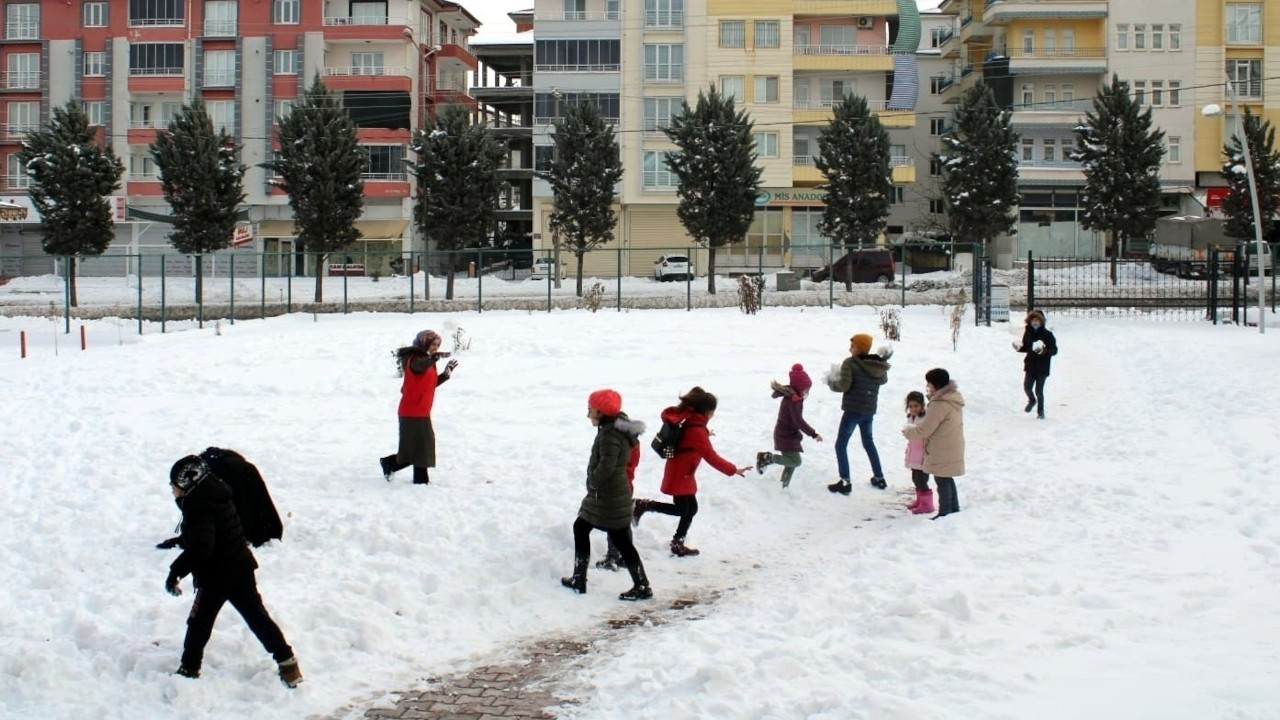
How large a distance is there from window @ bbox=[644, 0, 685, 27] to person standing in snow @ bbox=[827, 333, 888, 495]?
5409 cm

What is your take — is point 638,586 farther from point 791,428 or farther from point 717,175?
point 717,175

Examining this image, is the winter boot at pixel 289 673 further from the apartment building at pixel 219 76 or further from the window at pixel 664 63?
the window at pixel 664 63

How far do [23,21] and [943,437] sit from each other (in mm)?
67835

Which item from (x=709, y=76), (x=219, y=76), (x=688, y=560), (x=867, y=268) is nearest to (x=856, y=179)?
(x=867, y=268)

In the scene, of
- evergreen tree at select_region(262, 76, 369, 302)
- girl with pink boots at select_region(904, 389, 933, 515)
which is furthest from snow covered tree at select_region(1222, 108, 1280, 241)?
girl with pink boots at select_region(904, 389, 933, 515)

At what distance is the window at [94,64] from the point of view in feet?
218

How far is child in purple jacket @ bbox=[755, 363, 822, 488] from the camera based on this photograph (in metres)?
12.0

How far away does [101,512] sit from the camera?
10.5m

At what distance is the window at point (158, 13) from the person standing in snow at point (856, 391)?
201ft

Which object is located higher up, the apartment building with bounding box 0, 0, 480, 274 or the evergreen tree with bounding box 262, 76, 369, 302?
the apartment building with bounding box 0, 0, 480, 274

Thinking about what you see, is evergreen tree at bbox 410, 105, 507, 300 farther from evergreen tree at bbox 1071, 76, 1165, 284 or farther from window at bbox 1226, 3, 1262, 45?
window at bbox 1226, 3, 1262, 45

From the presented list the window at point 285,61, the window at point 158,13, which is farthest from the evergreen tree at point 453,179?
the window at point 158,13

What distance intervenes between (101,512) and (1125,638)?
25.4 feet

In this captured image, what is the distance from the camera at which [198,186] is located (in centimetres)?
4631
